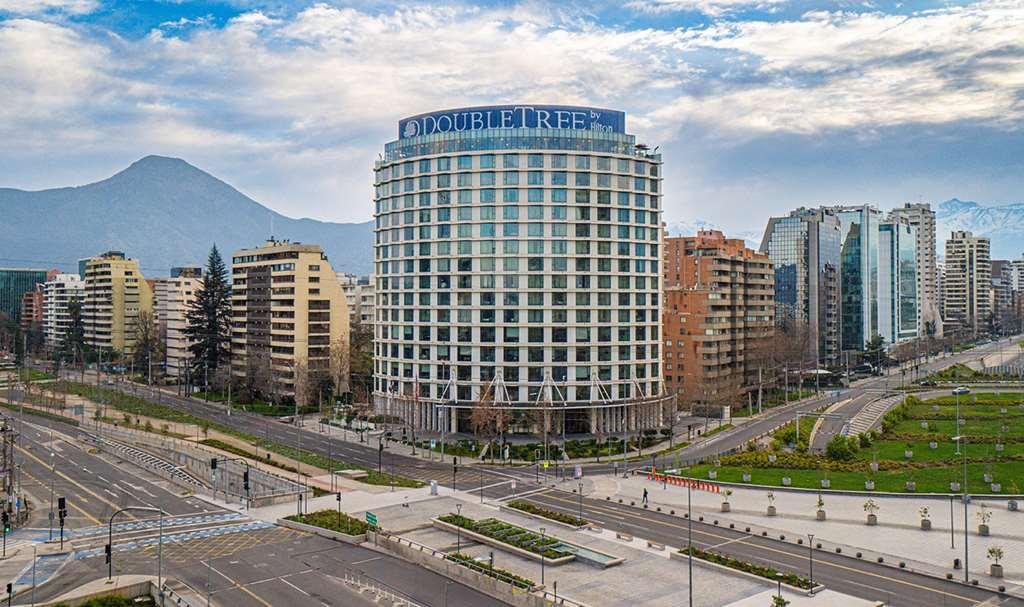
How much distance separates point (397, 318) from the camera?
12712 centimetres

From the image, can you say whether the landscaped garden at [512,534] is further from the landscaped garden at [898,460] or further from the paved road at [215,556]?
the landscaped garden at [898,460]

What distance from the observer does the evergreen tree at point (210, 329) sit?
178m

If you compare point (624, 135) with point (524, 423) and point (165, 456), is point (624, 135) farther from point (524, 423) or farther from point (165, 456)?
point (165, 456)

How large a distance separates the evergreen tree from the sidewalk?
122 m

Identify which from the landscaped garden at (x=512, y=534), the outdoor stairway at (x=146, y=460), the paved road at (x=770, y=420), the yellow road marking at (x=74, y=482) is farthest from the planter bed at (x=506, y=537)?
the paved road at (x=770, y=420)

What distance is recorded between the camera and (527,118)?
394 ft

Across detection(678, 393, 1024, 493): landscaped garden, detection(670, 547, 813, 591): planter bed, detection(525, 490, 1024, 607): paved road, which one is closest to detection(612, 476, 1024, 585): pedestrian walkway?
detection(525, 490, 1024, 607): paved road

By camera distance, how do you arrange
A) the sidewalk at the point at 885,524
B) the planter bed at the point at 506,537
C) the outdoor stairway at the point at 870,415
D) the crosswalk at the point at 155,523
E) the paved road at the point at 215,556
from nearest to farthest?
the paved road at the point at 215,556 → the sidewalk at the point at 885,524 → the planter bed at the point at 506,537 → the crosswalk at the point at 155,523 → the outdoor stairway at the point at 870,415

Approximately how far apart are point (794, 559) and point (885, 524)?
43.2 feet

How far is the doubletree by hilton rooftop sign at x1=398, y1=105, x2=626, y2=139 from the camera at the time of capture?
394 feet

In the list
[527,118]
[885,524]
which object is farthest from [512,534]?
[527,118]

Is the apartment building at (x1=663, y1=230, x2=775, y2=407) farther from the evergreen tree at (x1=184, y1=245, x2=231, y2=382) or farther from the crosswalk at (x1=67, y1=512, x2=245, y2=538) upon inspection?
the evergreen tree at (x1=184, y1=245, x2=231, y2=382)

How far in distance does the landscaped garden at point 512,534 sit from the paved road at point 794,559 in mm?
8515

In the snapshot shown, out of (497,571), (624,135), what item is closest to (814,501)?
(497,571)
